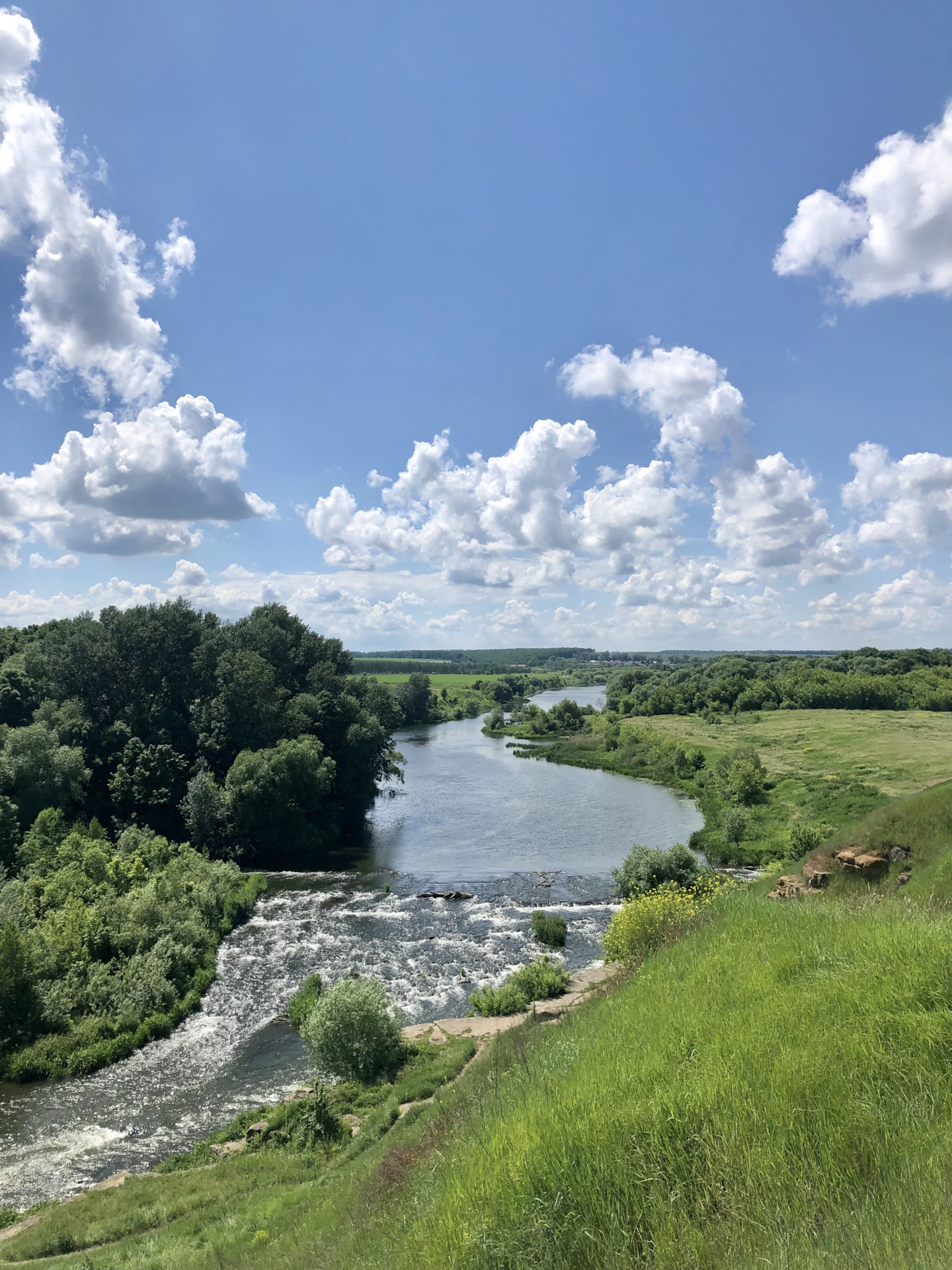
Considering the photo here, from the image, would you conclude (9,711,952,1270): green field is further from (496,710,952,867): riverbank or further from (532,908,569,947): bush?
(496,710,952,867): riverbank

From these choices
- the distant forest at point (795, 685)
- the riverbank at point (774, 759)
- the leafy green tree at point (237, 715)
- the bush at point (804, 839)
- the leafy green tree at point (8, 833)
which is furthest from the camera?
the distant forest at point (795, 685)

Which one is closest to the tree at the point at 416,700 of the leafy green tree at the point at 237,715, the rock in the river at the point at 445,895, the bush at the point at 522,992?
the leafy green tree at the point at 237,715

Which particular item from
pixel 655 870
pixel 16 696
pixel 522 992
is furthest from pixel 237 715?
pixel 522 992

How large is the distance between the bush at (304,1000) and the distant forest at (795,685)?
85.1 m

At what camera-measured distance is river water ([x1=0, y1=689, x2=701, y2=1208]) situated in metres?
16.9

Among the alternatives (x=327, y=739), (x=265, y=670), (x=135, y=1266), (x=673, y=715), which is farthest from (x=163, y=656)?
(x=673, y=715)

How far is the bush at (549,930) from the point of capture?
92.1 feet

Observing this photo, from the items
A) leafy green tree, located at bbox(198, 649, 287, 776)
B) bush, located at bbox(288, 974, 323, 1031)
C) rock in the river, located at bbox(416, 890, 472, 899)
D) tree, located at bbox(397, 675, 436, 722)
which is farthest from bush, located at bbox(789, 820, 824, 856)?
tree, located at bbox(397, 675, 436, 722)

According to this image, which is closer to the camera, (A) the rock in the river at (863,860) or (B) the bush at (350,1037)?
(A) the rock in the river at (863,860)

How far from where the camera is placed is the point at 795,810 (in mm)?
45062

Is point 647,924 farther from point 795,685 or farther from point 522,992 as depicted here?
point 795,685

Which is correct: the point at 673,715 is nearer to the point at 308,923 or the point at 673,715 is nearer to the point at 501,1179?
the point at 308,923

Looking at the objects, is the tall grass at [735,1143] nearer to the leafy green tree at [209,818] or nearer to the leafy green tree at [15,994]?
the leafy green tree at [15,994]

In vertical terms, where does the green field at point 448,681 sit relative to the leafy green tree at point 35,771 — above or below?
below
